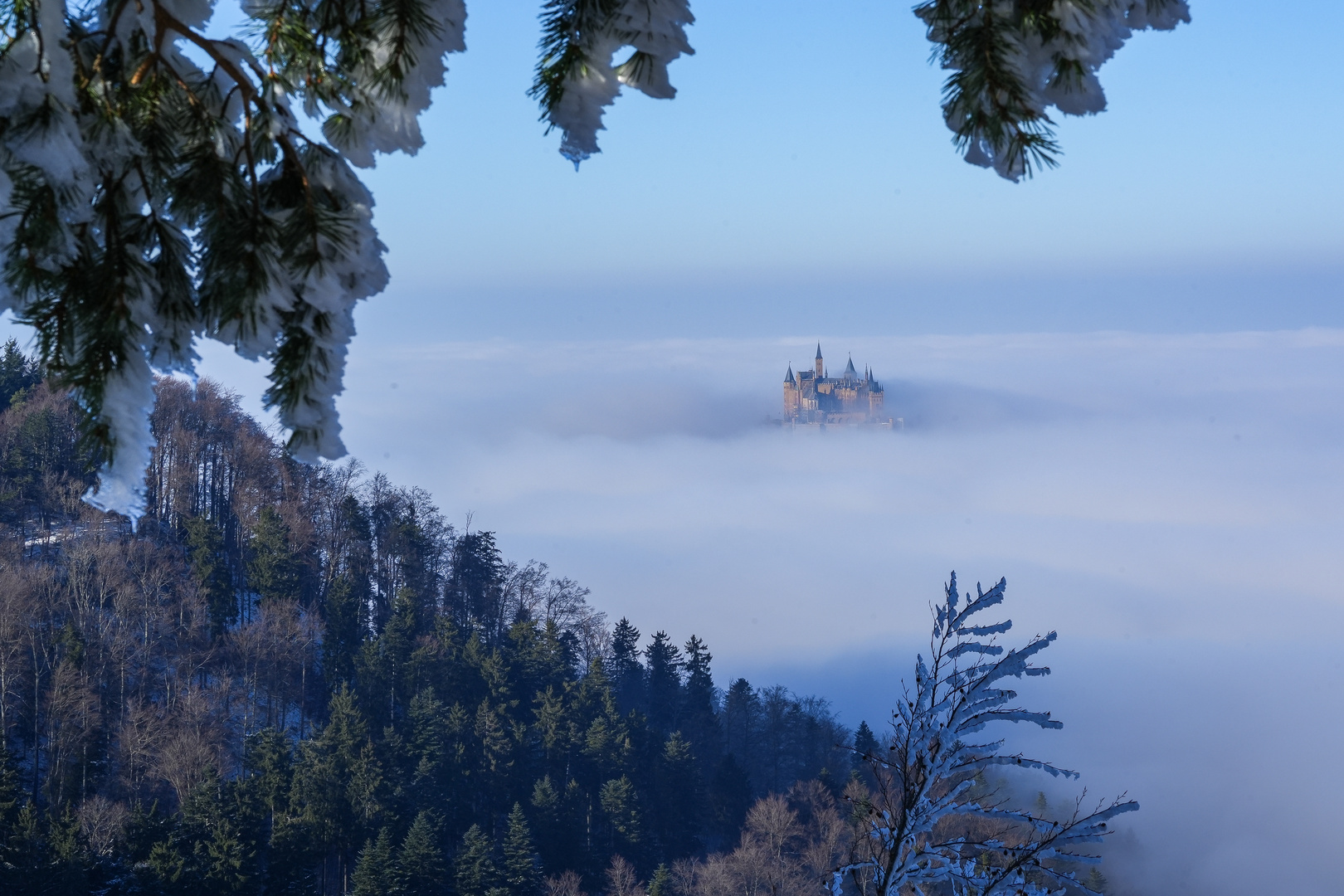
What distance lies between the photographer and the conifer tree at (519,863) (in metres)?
29.3

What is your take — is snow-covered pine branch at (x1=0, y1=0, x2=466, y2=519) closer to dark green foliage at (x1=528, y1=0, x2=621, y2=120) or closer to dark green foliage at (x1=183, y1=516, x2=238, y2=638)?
dark green foliage at (x1=528, y1=0, x2=621, y2=120)

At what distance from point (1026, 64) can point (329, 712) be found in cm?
4021

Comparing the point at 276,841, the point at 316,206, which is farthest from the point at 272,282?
the point at 276,841

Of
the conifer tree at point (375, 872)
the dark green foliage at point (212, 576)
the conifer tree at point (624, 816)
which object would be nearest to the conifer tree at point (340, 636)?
the dark green foliage at point (212, 576)

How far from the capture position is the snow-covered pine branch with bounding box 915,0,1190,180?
7.71 feet

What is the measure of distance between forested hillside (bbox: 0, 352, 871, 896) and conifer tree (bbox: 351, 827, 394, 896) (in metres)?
0.06

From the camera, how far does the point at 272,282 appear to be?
2.27 meters

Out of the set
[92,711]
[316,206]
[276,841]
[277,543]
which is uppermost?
[277,543]

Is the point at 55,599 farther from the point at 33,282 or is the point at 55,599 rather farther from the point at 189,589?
the point at 33,282

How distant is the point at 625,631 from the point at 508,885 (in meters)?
18.4

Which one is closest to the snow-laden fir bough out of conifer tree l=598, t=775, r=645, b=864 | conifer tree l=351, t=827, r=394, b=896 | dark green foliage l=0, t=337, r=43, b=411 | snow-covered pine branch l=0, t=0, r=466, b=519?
snow-covered pine branch l=0, t=0, r=466, b=519

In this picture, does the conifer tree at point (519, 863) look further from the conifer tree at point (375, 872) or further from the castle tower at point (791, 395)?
the castle tower at point (791, 395)

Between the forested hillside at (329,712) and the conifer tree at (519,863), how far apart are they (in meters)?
0.09

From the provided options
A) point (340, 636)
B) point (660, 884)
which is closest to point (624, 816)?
point (660, 884)
